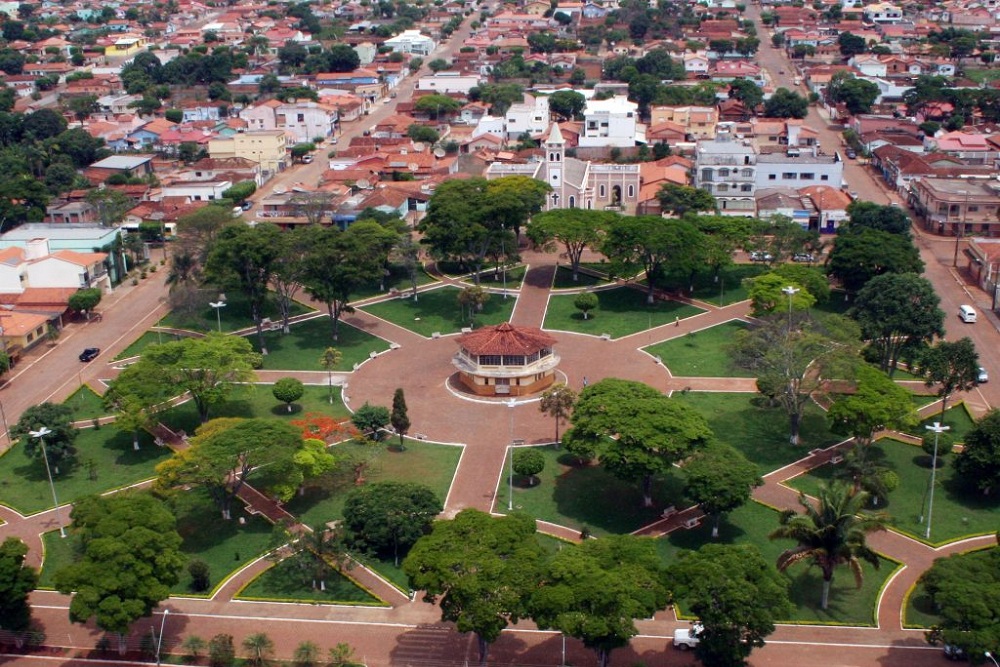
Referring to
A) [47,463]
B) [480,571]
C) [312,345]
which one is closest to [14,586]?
[47,463]

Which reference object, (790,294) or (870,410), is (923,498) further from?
(790,294)

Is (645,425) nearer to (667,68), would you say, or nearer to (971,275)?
(971,275)

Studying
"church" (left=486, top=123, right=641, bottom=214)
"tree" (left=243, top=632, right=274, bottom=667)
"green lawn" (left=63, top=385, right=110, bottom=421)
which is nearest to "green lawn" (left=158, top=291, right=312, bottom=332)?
"green lawn" (left=63, top=385, right=110, bottom=421)

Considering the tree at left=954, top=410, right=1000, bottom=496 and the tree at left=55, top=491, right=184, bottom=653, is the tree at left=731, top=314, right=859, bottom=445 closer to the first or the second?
the tree at left=954, top=410, right=1000, bottom=496

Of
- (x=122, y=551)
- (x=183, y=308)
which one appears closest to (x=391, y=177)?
(x=183, y=308)

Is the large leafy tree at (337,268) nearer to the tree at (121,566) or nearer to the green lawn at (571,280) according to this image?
the green lawn at (571,280)
